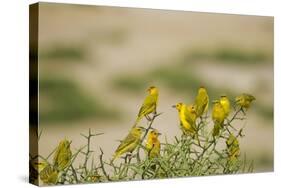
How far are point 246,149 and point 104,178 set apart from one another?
1104 millimetres

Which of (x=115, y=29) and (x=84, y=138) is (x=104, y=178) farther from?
(x=115, y=29)

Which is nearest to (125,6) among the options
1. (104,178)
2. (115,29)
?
(115,29)

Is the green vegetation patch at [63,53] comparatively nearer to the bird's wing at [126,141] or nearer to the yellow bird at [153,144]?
the bird's wing at [126,141]

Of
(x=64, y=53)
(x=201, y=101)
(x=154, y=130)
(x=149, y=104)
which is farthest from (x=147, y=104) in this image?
(x=64, y=53)

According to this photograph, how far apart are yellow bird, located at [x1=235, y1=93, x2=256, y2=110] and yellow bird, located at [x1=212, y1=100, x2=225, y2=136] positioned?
5.8 inches

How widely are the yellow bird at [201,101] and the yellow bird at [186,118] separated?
0.04 m

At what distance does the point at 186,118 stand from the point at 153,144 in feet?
0.98

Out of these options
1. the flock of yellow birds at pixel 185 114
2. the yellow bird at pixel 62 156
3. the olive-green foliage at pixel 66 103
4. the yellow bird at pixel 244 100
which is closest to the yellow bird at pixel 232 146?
the flock of yellow birds at pixel 185 114

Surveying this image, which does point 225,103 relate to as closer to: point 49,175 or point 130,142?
point 130,142

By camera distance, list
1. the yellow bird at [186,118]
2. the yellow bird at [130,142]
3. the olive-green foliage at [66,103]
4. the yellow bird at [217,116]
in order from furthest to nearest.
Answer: the yellow bird at [217,116] < the yellow bird at [186,118] < the yellow bird at [130,142] < the olive-green foliage at [66,103]

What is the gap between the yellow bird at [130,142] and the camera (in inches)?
190

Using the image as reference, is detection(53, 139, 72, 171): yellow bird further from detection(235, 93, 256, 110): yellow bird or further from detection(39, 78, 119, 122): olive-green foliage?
detection(235, 93, 256, 110): yellow bird

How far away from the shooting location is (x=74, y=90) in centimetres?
466

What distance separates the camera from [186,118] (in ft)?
16.6
